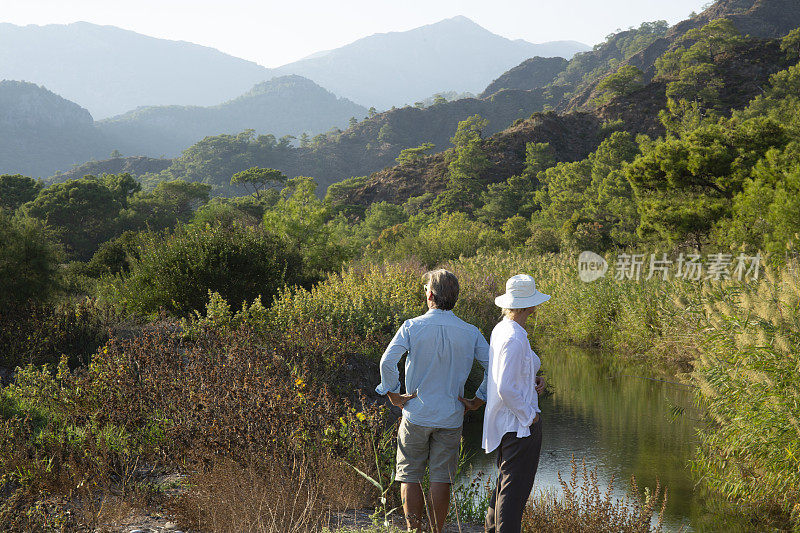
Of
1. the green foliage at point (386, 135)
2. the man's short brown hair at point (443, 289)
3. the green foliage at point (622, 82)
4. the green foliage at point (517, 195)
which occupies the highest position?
the green foliage at point (622, 82)

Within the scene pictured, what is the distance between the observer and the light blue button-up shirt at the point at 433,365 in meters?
3.42

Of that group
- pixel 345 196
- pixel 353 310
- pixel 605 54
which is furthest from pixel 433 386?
pixel 605 54

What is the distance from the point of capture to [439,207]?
4666cm

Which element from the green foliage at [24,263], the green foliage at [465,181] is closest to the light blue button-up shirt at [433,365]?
the green foliage at [24,263]

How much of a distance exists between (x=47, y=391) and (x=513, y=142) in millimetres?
52035

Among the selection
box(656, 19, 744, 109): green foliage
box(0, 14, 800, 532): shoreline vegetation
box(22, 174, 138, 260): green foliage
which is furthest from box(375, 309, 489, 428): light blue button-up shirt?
box(656, 19, 744, 109): green foliage

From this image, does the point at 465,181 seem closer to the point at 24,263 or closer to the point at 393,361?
the point at 24,263

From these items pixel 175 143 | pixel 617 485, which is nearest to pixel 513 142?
pixel 617 485

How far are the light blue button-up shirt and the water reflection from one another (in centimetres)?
264

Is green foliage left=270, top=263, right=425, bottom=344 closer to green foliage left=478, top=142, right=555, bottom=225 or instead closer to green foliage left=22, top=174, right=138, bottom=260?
green foliage left=478, top=142, right=555, bottom=225

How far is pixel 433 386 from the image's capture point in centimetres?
343

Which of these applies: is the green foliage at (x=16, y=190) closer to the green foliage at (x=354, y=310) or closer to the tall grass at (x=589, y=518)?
the green foliage at (x=354, y=310)

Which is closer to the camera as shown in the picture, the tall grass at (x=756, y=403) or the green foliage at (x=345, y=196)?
the tall grass at (x=756, y=403)

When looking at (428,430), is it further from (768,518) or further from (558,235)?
(558,235)
